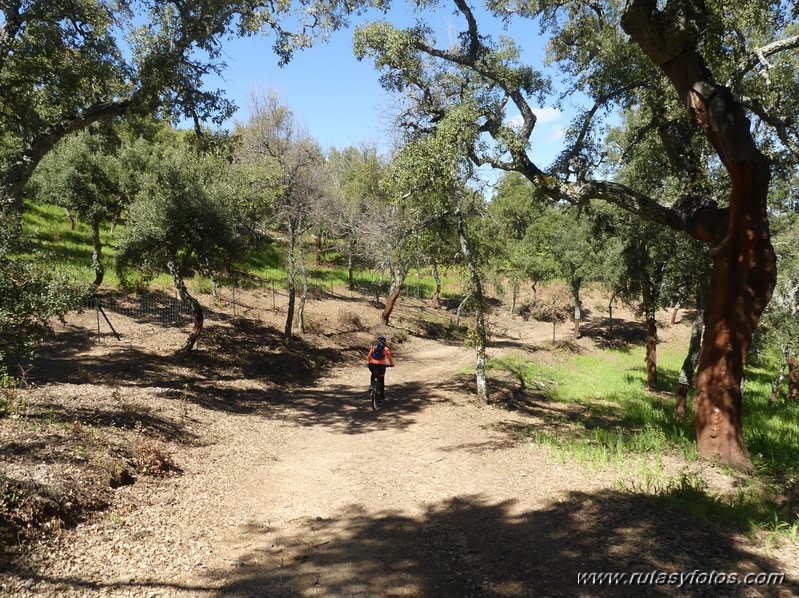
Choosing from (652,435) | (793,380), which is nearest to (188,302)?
(652,435)

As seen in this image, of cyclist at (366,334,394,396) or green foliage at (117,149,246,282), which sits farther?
green foliage at (117,149,246,282)

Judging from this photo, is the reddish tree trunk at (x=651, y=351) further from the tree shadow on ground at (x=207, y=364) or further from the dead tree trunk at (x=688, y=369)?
the tree shadow on ground at (x=207, y=364)

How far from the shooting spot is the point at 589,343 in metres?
36.3

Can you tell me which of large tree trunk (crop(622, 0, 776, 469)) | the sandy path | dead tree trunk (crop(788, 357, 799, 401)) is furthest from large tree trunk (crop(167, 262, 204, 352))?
dead tree trunk (crop(788, 357, 799, 401))

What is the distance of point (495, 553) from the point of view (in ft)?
16.7

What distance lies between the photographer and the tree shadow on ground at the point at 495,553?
4.36 meters

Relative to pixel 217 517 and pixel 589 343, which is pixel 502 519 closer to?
pixel 217 517

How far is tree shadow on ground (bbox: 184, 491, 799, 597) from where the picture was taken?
4.36m

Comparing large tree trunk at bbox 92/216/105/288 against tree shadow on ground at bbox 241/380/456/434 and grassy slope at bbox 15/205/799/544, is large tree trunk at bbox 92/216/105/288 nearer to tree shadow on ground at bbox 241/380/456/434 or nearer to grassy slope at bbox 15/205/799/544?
grassy slope at bbox 15/205/799/544

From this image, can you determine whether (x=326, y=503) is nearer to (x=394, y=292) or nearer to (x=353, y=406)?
(x=353, y=406)

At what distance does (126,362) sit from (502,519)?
1264cm

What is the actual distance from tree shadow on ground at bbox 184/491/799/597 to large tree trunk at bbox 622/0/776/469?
2280mm

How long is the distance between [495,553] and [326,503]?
2.54 metres

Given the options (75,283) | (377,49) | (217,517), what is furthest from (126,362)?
(377,49)
